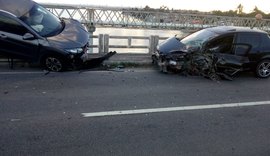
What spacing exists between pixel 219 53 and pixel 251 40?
1.24 m

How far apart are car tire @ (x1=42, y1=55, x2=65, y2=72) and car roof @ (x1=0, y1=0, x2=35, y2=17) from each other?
1.45 meters

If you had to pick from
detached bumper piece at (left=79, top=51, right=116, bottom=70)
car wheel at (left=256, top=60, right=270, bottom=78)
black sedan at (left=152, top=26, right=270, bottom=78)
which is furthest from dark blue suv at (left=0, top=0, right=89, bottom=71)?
car wheel at (left=256, top=60, right=270, bottom=78)

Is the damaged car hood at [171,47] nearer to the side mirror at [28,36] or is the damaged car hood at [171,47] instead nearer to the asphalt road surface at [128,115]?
the asphalt road surface at [128,115]

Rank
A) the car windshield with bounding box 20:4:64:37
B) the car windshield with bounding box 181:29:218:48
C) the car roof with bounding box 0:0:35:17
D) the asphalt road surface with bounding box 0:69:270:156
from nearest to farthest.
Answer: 1. the asphalt road surface with bounding box 0:69:270:156
2. the car roof with bounding box 0:0:35:17
3. the car windshield with bounding box 20:4:64:37
4. the car windshield with bounding box 181:29:218:48

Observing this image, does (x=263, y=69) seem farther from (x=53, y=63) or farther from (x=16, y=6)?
(x=16, y=6)

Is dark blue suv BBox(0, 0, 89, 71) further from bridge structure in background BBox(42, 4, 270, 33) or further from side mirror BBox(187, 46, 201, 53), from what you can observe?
bridge structure in background BBox(42, 4, 270, 33)

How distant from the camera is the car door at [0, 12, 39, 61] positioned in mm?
8141

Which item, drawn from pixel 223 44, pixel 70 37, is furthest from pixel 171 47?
pixel 70 37

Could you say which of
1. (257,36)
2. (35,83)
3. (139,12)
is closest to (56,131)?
(35,83)

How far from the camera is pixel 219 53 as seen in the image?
9.07 metres

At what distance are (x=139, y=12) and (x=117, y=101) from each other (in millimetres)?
20233

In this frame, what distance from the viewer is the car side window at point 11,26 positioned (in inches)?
320

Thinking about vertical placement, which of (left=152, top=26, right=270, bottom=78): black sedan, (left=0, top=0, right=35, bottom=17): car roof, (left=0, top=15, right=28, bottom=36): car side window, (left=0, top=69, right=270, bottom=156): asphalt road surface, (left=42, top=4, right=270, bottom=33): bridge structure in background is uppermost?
(left=42, top=4, right=270, bottom=33): bridge structure in background

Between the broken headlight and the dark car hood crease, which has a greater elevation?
the dark car hood crease
